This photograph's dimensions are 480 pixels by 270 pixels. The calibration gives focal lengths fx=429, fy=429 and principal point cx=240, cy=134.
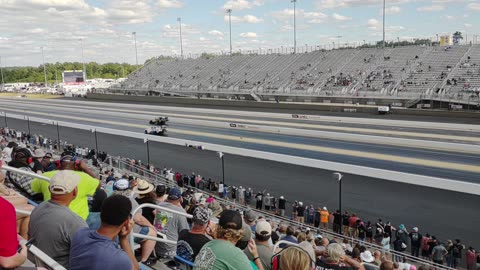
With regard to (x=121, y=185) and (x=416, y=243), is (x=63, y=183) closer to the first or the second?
(x=121, y=185)

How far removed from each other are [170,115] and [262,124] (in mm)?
14174

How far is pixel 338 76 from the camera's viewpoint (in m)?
53.2

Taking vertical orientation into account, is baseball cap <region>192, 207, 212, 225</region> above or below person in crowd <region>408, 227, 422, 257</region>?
above

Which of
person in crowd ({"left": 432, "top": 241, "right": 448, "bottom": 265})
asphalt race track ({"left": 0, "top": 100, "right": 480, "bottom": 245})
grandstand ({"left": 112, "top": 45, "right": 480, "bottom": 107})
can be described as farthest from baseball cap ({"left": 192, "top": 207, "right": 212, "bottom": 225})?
grandstand ({"left": 112, "top": 45, "right": 480, "bottom": 107})

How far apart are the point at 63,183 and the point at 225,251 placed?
1.35 metres

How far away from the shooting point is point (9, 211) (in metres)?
2.43

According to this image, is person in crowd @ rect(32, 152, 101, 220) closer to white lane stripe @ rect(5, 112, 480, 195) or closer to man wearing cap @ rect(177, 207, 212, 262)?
man wearing cap @ rect(177, 207, 212, 262)

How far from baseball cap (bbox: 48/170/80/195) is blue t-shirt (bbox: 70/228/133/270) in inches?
21.0

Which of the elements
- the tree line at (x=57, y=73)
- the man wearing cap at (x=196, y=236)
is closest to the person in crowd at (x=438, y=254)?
the man wearing cap at (x=196, y=236)

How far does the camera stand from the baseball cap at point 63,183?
304 centimetres

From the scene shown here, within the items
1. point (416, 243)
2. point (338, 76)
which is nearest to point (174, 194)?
point (416, 243)

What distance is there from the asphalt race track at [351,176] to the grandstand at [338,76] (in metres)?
12.7

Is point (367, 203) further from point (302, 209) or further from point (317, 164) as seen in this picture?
point (317, 164)

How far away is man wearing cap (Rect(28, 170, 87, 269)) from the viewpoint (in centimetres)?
A: 298
